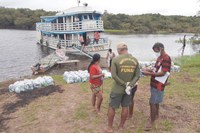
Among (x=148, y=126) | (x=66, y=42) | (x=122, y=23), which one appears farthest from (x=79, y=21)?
(x=122, y=23)

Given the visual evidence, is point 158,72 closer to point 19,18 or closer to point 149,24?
point 149,24

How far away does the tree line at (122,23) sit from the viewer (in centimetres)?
8512

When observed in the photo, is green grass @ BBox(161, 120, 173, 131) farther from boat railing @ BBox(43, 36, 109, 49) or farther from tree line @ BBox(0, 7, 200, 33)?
tree line @ BBox(0, 7, 200, 33)

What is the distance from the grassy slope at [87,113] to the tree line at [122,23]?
74.1 metres

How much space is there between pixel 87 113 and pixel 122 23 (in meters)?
85.3

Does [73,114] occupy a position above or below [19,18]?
below

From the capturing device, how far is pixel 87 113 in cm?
738

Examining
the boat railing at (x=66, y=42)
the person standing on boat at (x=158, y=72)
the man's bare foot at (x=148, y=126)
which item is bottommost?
the man's bare foot at (x=148, y=126)

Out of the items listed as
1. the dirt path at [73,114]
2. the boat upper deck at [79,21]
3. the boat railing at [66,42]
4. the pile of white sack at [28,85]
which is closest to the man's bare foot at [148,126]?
the dirt path at [73,114]

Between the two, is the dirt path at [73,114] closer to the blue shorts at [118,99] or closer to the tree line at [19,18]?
the blue shorts at [118,99]

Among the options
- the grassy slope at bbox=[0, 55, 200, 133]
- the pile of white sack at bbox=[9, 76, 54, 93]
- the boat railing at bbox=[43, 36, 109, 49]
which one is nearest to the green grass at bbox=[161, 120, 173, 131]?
the grassy slope at bbox=[0, 55, 200, 133]

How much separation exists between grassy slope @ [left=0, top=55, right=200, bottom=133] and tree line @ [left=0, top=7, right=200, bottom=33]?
243 ft

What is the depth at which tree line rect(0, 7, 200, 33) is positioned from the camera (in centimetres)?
8512

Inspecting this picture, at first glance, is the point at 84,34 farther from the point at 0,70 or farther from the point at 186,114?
the point at 186,114
